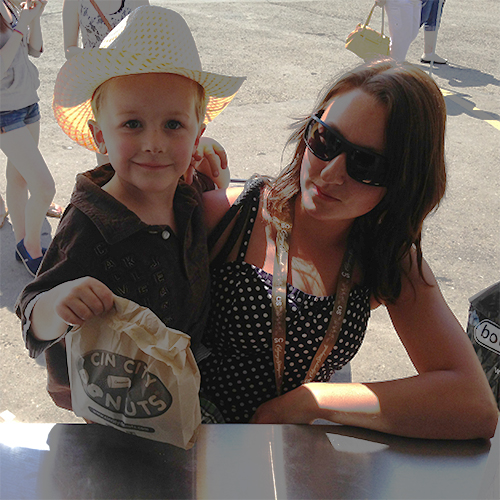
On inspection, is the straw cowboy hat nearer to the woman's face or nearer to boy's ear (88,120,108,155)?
boy's ear (88,120,108,155)

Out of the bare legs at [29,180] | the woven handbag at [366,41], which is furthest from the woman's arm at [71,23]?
the woven handbag at [366,41]

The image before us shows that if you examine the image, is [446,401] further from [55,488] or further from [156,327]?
[55,488]

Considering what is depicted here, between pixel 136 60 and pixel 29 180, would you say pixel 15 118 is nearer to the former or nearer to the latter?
pixel 29 180

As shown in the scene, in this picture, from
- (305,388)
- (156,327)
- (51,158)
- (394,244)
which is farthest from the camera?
(51,158)

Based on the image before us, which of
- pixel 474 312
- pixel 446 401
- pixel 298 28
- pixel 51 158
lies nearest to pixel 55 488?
pixel 446 401

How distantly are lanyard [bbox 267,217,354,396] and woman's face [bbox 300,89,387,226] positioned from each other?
0.52 ft

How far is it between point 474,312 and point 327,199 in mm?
853

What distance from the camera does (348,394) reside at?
4.14 feet

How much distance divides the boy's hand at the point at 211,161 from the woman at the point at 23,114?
1879 millimetres

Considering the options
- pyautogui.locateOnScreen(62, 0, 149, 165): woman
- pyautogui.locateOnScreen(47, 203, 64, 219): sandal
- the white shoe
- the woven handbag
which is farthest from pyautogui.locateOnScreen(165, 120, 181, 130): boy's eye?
the white shoe

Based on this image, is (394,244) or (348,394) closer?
(348,394)

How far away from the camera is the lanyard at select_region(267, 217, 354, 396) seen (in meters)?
1.40

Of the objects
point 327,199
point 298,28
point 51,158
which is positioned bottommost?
→ point 51,158

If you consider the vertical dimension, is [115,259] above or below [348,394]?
above
